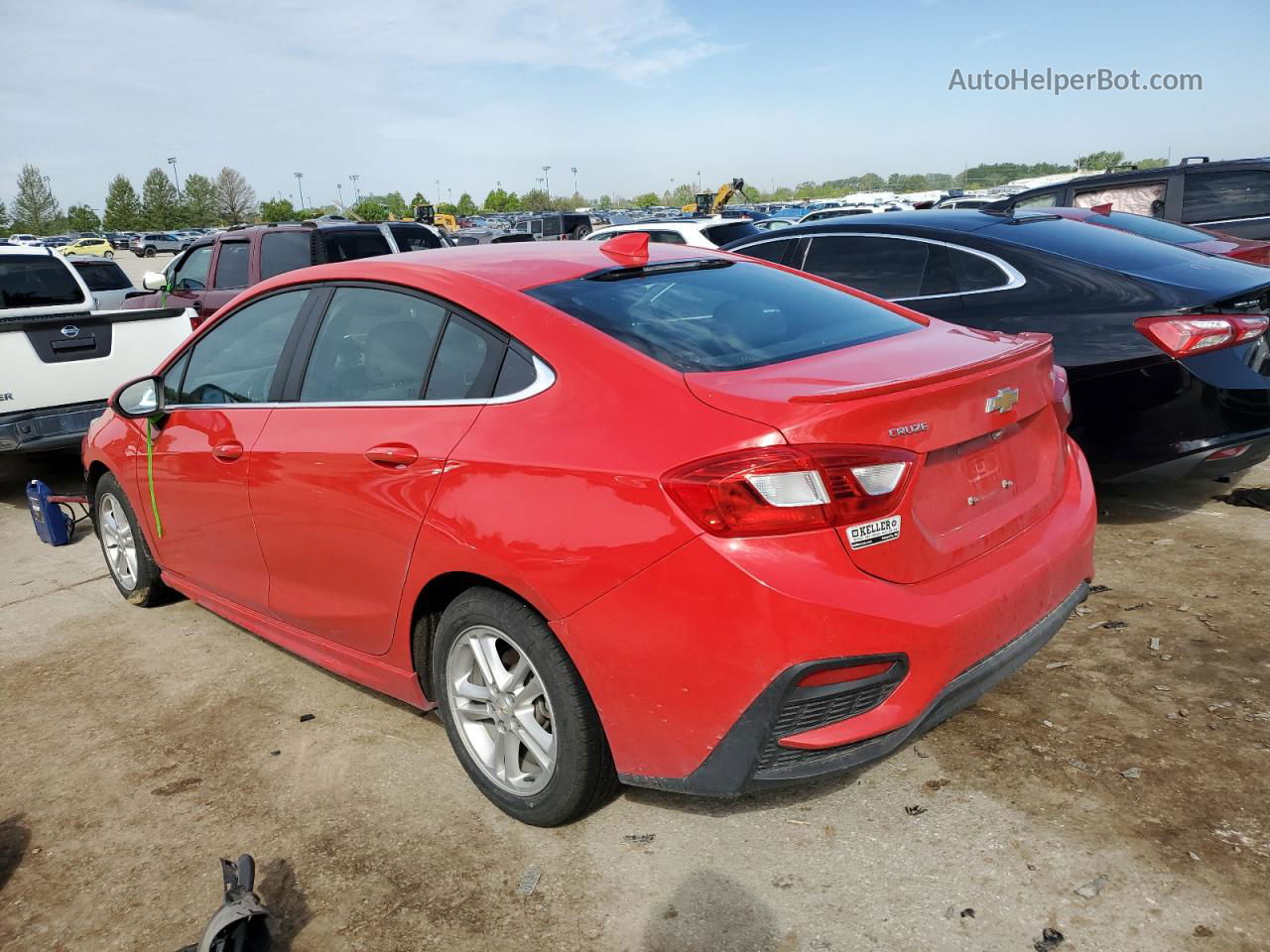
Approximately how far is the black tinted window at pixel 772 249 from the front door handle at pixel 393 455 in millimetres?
3969

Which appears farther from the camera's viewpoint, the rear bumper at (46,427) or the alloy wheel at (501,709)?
the rear bumper at (46,427)

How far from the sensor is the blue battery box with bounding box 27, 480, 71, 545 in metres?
5.89

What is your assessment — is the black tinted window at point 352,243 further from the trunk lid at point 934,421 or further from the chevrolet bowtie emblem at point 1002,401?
the chevrolet bowtie emblem at point 1002,401

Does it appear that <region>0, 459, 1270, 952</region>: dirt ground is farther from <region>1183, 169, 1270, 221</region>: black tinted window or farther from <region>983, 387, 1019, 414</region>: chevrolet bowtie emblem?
<region>1183, 169, 1270, 221</region>: black tinted window

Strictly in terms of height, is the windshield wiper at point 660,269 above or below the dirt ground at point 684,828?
above

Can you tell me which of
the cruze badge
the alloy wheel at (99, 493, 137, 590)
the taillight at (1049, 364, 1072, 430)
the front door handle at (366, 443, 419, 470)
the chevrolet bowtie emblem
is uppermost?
the cruze badge

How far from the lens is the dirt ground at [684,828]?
2.40 metres

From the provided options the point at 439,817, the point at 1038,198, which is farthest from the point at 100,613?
the point at 1038,198

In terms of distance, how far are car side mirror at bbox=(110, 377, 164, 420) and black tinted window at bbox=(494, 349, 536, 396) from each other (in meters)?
2.10

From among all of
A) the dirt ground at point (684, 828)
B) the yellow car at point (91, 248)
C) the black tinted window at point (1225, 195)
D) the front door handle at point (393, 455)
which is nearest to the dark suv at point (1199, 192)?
the black tinted window at point (1225, 195)

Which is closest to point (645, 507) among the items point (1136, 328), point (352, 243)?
point (1136, 328)

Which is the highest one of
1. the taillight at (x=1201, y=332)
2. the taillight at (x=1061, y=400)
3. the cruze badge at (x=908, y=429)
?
the cruze badge at (x=908, y=429)

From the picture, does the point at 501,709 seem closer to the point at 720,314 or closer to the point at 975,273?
the point at 720,314

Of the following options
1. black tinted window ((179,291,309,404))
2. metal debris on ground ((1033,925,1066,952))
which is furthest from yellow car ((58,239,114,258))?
metal debris on ground ((1033,925,1066,952))
